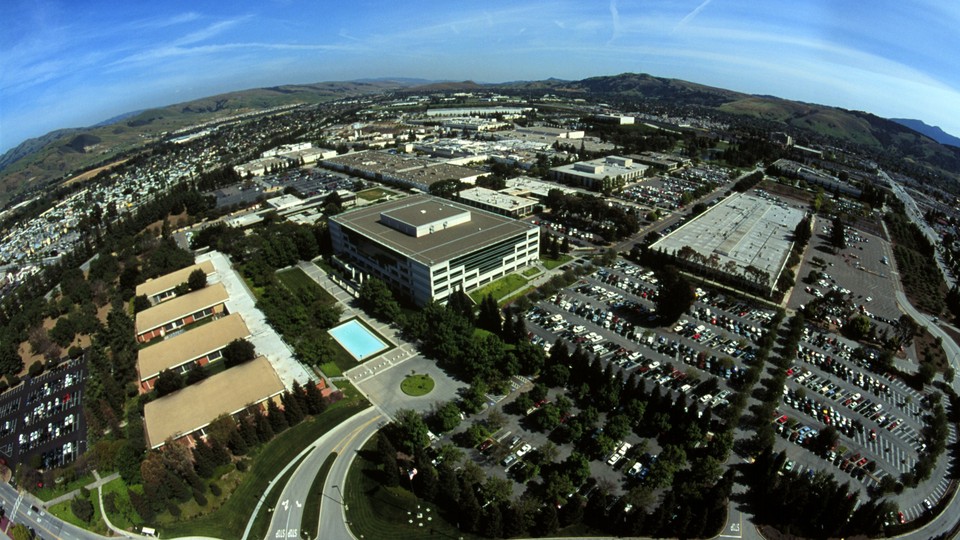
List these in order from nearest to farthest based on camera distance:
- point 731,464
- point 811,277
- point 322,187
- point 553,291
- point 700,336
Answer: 1. point 731,464
2. point 700,336
3. point 553,291
4. point 811,277
5. point 322,187

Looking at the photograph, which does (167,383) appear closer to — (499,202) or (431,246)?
(431,246)

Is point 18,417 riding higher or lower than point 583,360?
lower

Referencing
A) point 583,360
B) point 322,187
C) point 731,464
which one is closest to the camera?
point 731,464

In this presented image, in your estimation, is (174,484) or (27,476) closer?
(174,484)

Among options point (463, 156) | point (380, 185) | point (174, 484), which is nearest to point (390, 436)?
point (174, 484)

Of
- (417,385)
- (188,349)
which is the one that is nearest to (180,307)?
(188,349)

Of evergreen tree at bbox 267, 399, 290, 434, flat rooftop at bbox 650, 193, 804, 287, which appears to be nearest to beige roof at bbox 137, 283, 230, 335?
evergreen tree at bbox 267, 399, 290, 434

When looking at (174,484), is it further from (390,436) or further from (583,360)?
(583,360)
